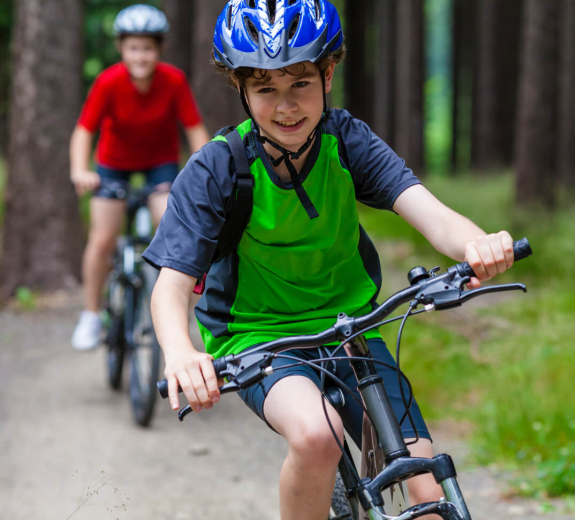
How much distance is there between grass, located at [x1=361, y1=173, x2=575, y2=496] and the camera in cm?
404

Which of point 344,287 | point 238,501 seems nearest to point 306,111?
point 344,287

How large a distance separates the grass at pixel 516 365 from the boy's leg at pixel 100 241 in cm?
209

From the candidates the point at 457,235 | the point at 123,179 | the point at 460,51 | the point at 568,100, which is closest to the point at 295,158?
the point at 457,235

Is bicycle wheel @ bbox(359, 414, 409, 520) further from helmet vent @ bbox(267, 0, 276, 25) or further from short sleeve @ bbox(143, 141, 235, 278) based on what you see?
helmet vent @ bbox(267, 0, 276, 25)

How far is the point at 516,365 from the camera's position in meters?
5.04

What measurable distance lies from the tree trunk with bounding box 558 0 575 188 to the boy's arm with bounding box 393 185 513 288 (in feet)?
35.2

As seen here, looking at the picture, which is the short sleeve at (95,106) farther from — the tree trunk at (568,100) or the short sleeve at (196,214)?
the tree trunk at (568,100)

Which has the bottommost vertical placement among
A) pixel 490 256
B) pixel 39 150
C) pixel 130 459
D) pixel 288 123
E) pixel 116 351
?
pixel 130 459

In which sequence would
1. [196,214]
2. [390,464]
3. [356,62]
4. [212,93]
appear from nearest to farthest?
[390,464] → [196,214] → [212,93] → [356,62]

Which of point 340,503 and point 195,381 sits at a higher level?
point 195,381

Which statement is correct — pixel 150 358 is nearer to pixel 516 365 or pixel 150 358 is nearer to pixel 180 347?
pixel 516 365

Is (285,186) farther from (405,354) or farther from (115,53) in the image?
(115,53)

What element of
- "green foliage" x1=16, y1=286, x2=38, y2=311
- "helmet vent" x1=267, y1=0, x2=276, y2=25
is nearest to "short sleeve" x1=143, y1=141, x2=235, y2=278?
"helmet vent" x1=267, y1=0, x2=276, y2=25

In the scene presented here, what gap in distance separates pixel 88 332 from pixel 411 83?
1384 centimetres
